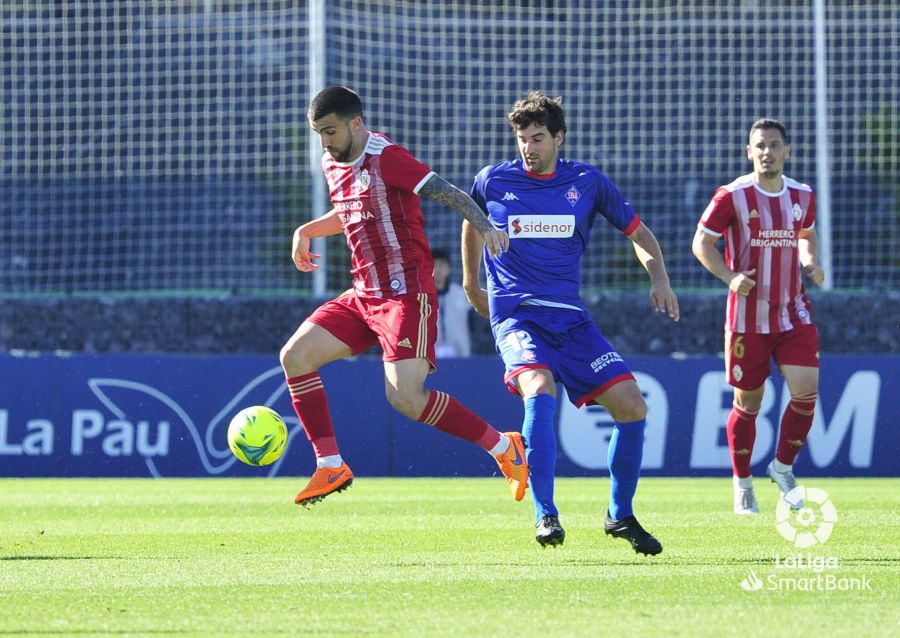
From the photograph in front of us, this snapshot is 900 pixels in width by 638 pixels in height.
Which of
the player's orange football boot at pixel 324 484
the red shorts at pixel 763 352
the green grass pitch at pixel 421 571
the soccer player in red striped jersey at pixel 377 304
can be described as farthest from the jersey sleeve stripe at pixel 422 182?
the red shorts at pixel 763 352

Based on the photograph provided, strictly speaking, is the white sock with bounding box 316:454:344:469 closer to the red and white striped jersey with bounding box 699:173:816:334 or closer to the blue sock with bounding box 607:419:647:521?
the blue sock with bounding box 607:419:647:521

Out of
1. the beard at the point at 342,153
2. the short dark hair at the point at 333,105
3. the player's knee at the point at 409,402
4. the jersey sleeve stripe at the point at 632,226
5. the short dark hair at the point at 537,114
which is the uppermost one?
Answer: the short dark hair at the point at 333,105

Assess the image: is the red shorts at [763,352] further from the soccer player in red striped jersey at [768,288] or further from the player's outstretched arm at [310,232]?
the player's outstretched arm at [310,232]

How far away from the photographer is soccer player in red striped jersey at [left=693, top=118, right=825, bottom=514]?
30.1 ft

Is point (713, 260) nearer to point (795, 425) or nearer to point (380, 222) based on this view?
point (795, 425)

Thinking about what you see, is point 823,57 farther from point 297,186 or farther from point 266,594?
point 266,594

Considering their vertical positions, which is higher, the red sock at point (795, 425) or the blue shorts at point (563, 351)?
the blue shorts at point (563, 351)

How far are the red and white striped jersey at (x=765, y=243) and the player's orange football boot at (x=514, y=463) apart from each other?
2184 millimetres

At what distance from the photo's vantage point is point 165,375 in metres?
13.5

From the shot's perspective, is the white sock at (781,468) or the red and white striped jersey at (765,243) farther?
the white sock at (781,468)

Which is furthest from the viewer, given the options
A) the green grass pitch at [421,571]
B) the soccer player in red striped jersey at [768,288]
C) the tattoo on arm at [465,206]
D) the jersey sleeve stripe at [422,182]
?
the soccer player in red striped jersey at [768,288]

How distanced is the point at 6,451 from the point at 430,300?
22.1 ft

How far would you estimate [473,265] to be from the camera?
754 cm

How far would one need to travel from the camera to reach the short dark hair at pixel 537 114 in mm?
7086
